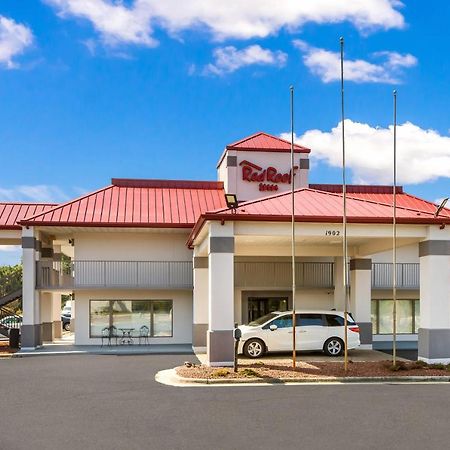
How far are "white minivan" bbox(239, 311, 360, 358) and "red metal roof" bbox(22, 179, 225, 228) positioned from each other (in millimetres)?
7643

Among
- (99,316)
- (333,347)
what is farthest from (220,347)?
(99,316)

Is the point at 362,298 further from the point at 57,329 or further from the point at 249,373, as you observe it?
the point at 57,329

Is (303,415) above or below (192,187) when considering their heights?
below

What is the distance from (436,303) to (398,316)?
1151 cm

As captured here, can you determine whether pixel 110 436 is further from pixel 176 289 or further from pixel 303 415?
pixel 176 289

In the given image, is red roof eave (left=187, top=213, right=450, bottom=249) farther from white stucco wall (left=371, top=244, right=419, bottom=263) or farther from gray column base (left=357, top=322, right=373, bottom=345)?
white stucco wall (left=371, top=244, right=419, bottom=263)

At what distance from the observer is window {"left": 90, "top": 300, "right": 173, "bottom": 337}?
91.5ft

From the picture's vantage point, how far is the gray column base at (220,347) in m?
18.1

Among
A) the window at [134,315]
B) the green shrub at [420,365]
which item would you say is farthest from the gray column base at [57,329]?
the green shrub at [420,365]

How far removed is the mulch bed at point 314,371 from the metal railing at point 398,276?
10899 mm

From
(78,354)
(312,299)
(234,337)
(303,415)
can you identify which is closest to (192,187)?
(312,299)

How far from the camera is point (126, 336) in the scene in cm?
2767

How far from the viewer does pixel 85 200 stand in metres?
28.6

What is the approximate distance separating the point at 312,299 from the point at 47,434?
1998 centimetres
